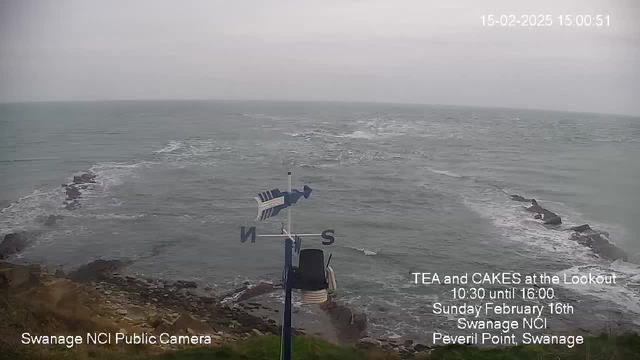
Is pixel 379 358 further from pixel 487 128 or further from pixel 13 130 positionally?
pixel 487 128

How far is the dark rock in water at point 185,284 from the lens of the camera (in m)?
6.15

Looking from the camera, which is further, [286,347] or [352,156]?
[352,156]

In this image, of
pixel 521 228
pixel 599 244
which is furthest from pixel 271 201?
pixel 521 228

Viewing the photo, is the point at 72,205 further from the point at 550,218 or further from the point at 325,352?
the point at 550,218

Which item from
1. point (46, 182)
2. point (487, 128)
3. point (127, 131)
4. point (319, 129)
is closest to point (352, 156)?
point (319, 129)

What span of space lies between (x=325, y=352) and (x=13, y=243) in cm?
532

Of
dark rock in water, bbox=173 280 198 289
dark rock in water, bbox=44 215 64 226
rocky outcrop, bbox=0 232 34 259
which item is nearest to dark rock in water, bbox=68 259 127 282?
dark rock in water, bbox=173 280 198 289

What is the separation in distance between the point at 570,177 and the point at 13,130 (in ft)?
27.8

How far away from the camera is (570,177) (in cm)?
784

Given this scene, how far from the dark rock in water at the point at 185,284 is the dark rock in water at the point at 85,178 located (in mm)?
3771

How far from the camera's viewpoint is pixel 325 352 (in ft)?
13.5

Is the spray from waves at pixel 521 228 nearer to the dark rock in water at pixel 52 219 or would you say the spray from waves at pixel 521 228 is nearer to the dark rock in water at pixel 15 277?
the dark rock in water at pixel 15 277

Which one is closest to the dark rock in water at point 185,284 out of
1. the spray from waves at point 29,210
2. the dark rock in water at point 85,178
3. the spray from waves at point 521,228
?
the spray from waves at point 29,210

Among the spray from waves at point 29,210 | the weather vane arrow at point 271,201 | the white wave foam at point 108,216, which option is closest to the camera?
the weather vane arrow at point 271,201
